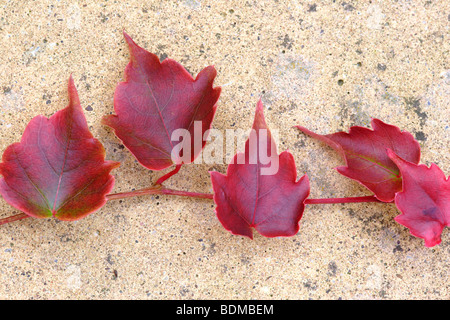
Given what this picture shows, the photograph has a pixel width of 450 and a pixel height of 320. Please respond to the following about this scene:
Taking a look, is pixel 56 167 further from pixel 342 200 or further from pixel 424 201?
pixel 424 201

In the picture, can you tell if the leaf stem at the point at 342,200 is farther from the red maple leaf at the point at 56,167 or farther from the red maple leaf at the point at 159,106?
the red maple leaf at the point at 56,167

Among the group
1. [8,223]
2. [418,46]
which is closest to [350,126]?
[418,46]

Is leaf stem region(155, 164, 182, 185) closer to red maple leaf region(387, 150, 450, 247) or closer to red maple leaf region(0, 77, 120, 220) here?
red maple leaf region(0, 77, 120, 220)

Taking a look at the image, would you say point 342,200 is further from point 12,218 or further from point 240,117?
point 12,218

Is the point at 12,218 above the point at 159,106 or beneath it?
beneath

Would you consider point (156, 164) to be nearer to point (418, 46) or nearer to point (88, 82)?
point (88, 82)

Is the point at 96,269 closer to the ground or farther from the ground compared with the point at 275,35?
closer to the ground

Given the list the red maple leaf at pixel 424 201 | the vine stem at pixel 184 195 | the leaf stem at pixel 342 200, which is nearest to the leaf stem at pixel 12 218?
the vine stem at pixel 184 195

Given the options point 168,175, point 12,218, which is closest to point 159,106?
point 168,175
